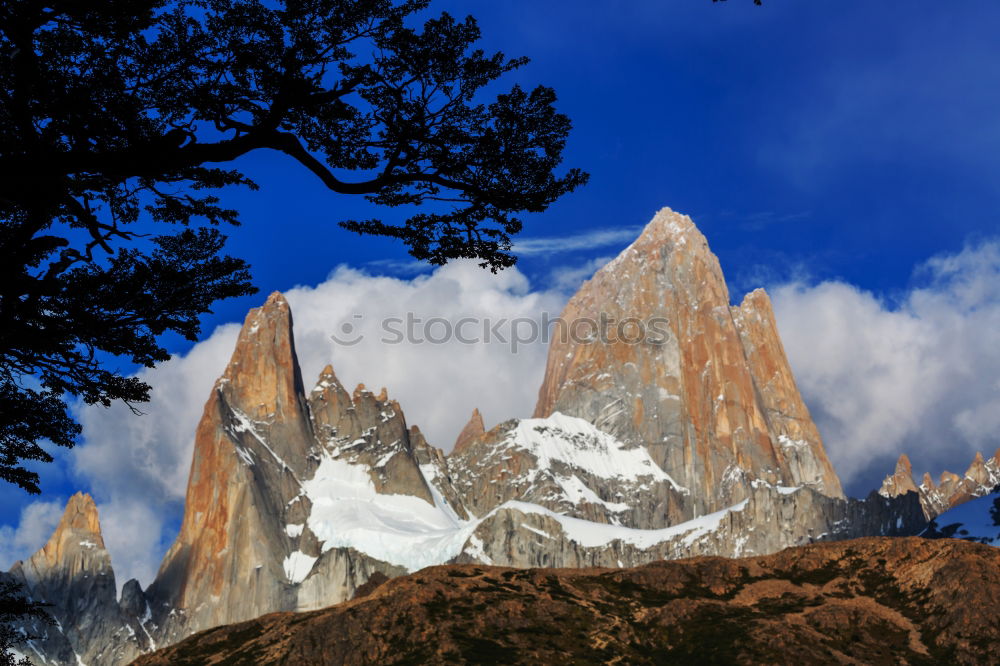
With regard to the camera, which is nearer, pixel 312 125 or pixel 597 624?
pixel 312 125

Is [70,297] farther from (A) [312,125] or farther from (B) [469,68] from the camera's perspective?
(B) [469,68]

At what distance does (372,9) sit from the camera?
23.5 metres

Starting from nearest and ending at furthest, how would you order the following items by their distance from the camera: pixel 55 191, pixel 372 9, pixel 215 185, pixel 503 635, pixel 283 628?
1. pixel 55 191
2. pixel 372 9
3. pixel 215 185
4. pixel 503 635
5. pixel 283 628

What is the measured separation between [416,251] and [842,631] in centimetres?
17334

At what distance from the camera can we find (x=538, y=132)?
81.6 ft

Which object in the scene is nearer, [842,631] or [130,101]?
[130,101]

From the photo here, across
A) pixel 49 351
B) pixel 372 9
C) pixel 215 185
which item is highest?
pixel 372 9

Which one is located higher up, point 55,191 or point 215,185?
point 215,185

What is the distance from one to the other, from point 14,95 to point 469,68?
921cm

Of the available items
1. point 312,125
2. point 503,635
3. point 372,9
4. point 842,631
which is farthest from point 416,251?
point 842,631

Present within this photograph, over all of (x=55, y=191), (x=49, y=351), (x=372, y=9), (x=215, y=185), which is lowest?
(x=49, y=351)

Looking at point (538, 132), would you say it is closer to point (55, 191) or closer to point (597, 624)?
point (55, 191)

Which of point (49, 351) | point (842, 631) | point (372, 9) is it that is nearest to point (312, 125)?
point (372, 9)

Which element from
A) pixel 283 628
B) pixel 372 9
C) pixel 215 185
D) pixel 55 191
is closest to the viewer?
pixel 55 191
